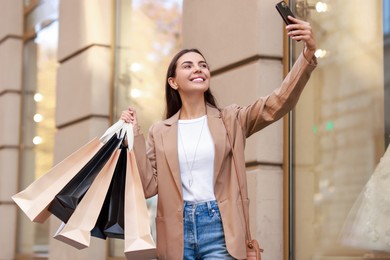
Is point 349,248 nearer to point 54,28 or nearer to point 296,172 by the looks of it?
point 296,172

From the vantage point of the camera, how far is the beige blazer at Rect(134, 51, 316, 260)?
13.0 feet

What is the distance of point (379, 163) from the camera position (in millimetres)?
5180

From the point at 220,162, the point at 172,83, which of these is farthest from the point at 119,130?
the point at 220,162

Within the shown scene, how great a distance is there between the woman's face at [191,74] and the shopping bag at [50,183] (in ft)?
1.29

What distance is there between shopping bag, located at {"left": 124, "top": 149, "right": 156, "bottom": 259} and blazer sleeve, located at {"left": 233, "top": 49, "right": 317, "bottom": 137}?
63 cm

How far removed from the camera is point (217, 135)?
163 inches

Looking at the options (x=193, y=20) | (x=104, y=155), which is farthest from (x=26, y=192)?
(x=193, y=20)

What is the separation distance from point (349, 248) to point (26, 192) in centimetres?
229

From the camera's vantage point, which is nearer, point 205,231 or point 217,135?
point 205,231

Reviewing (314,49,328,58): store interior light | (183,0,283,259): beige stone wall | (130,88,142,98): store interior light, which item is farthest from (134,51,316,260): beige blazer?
(130,88,142,98): store interior light

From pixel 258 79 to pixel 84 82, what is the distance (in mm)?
3459

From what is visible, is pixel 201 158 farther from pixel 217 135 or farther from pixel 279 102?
pixel 279 102

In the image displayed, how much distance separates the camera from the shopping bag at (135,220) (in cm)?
400

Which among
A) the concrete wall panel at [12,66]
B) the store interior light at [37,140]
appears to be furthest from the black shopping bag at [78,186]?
the concrete wall panel at [12,66]
